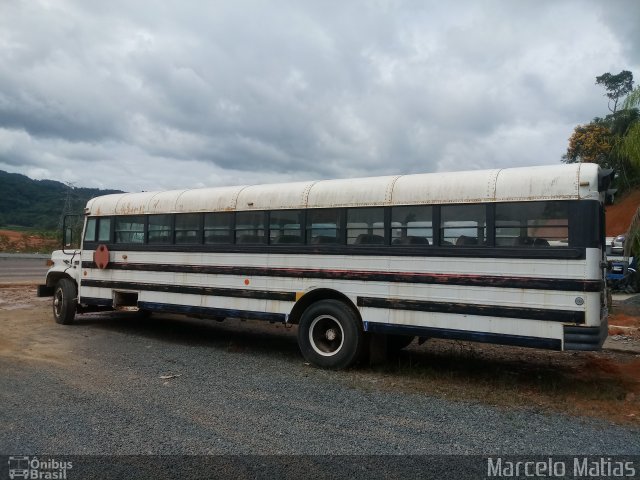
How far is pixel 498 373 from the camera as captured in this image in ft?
21.9

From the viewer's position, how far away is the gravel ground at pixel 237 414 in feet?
13.6

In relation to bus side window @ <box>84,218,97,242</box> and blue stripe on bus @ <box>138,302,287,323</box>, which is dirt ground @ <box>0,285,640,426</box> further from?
bus side window @ <box>84,218,97,242</box>

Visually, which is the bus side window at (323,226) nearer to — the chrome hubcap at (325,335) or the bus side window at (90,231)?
the chrome hubcap at (325,335)

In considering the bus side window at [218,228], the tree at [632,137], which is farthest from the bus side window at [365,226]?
the tree at [632,137]

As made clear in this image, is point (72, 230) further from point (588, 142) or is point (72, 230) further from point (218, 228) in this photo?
point (588, 142)

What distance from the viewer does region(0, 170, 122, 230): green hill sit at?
9148cm

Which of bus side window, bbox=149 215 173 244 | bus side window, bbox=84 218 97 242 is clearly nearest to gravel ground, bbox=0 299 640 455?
→ bus side window, bbox=149 215 173 244

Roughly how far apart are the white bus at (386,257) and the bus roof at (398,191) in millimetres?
17

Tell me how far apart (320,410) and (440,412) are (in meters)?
1.13

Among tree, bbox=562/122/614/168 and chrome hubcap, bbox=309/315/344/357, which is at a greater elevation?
tree, bbox=562/122/614/168

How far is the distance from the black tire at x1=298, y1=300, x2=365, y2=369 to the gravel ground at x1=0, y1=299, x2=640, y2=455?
196 millimetres

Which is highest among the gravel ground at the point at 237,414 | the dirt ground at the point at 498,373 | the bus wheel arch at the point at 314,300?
the bus wheel arch at the point at 314,300

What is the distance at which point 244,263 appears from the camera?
24.8ft

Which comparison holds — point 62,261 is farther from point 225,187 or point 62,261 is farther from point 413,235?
point 413,235
